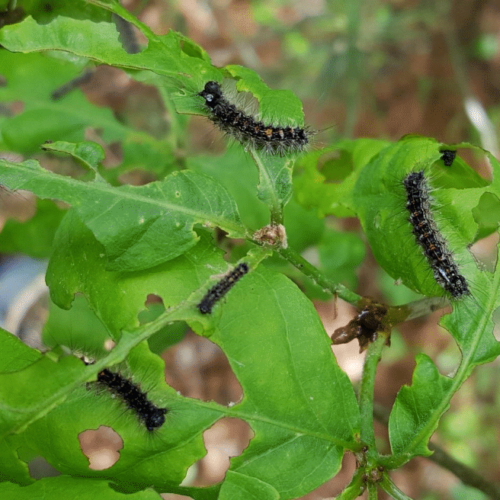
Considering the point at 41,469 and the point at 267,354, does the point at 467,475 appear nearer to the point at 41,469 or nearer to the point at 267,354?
the point at 267,354

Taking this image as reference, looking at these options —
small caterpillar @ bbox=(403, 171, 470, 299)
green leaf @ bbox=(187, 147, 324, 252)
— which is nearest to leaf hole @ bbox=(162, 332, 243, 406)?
green leaf @ bbox=(187, 147, 324, 252)

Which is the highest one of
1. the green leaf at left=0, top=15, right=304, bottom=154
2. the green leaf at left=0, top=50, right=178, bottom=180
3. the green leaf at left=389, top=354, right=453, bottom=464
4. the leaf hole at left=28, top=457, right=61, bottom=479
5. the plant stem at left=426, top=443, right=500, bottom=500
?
the green leaf at left=0, top=50, right=178, bottom=180

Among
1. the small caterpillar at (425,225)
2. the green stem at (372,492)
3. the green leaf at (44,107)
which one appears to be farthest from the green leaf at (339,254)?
the green stem at (372,492)

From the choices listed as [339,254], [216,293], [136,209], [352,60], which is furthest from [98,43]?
[352,60]

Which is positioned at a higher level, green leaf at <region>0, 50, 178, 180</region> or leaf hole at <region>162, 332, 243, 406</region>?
green leaf at <region>0, 50, 178, 180</region>

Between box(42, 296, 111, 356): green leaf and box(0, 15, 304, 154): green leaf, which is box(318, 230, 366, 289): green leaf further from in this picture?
box(0, 15, 304, 154): green leaf

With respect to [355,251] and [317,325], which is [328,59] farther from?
[317,325]

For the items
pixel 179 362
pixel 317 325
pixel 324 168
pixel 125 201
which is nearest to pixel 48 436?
pixel 125 201
